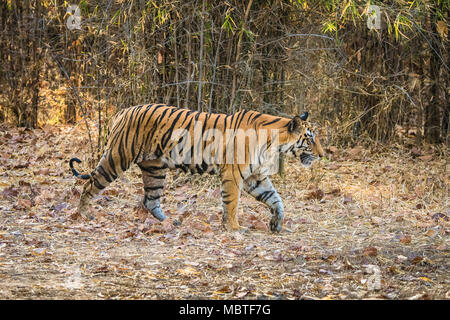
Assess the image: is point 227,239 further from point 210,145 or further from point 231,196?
point 210,145

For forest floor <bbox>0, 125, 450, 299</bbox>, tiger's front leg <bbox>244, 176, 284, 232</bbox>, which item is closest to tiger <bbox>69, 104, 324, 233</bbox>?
tiger's front leg <bbox>244, 176, 284, 232</bbox>

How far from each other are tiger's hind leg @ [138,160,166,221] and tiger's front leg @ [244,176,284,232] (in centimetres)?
81

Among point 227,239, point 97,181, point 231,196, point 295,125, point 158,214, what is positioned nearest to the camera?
point 227,239

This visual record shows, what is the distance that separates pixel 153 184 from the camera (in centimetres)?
601

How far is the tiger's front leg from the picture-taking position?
5.59 m

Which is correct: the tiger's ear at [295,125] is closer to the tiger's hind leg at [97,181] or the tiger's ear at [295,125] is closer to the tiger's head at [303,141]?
the tiger's head at [303,141]

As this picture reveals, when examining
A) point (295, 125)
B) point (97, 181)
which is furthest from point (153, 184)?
point (295, 125)

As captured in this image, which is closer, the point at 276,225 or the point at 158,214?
the point at 276,225

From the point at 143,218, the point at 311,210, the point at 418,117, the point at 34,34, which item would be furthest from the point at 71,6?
the point at 418,117

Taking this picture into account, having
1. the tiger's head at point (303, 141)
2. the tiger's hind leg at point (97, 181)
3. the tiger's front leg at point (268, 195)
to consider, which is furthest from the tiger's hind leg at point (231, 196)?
the tiger's hind leg at point (97, 181)

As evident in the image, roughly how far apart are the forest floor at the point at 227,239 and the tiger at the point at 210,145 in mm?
333

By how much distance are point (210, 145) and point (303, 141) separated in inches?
32.2

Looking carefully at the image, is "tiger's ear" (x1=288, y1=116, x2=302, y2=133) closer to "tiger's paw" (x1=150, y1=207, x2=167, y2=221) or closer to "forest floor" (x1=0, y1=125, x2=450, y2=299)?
"forest floor" (x1=0, y1=125, x2=450, y2=299)

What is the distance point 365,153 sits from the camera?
8891mm
